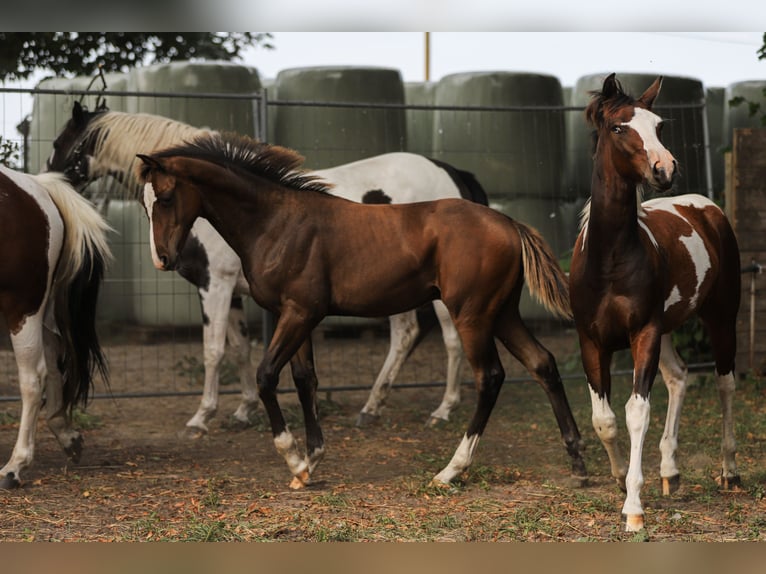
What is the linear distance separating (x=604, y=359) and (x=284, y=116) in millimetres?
6193

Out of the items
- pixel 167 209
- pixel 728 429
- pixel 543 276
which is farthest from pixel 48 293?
pixel 728 429

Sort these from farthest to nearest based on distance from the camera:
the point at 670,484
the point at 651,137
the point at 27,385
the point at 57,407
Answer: the point at 57,407
the point at 27,385
the point at 670,484
the point at 651,137

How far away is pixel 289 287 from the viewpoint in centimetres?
467

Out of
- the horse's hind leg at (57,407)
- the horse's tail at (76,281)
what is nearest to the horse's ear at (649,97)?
the horse's tail at (76,281)

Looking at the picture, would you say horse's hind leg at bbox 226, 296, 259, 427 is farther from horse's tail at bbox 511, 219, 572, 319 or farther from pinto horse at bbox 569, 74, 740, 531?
pinto horse at bbox 569, 74, 740, 531

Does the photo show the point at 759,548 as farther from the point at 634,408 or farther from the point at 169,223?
the point at 169,223

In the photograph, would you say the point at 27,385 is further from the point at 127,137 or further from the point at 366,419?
the point at 366,419

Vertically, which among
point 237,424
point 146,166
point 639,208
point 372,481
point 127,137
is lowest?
point 237,424

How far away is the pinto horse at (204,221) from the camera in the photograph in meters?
6.17

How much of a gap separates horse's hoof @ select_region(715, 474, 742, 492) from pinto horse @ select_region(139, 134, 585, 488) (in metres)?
0.74

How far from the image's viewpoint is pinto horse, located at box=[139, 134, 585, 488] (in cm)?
463

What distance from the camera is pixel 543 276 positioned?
4.70 meters

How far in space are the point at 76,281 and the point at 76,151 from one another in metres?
1.64

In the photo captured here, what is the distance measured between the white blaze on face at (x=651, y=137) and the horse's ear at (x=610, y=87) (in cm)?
16
